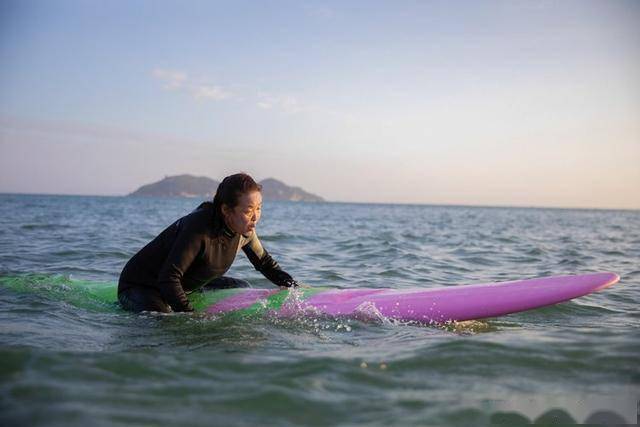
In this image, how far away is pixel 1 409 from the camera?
2307 mm

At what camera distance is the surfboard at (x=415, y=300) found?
13.9 ft

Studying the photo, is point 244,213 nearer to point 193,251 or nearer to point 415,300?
point 193,251

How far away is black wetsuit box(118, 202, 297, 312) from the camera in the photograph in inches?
162

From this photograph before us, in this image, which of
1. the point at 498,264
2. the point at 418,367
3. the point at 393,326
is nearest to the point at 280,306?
the point at 393,326

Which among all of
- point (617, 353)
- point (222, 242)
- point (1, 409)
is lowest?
point (1, 409)

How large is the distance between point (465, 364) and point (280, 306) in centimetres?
195

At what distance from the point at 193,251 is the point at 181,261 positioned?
0.12 meters

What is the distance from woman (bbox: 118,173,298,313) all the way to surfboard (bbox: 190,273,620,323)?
38 cm

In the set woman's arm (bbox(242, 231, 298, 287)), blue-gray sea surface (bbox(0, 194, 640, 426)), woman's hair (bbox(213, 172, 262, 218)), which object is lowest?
blue-gray sea surface (bbox(0, 194, 640, 426))

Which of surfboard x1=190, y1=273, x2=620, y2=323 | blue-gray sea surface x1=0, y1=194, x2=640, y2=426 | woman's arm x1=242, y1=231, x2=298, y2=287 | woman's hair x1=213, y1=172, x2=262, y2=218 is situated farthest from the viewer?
woman's arm x1=242, y1=231, x2=298, y2=287

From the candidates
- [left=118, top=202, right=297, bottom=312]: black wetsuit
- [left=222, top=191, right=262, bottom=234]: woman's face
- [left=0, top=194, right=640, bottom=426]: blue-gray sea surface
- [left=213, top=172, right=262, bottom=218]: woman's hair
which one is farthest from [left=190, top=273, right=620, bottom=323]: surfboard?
[left=213, top=172, right=262, bottom=218]: woman's hair

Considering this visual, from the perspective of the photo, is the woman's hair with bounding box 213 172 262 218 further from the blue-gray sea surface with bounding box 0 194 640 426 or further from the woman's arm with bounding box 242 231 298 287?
the blue-gray sea surface with bounding box 0 194 640 426

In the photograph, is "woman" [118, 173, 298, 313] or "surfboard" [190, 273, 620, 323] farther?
"surfboard" [190, 273, 620, 323]

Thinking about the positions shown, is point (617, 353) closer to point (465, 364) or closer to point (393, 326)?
point (465, 364)
